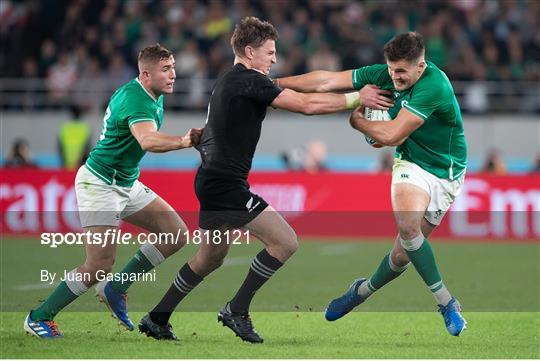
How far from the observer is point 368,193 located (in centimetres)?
1905

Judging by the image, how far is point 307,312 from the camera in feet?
35.2

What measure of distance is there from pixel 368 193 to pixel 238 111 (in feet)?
35.2

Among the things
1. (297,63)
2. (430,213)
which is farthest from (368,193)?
(430,213)

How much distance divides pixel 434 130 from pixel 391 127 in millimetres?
543

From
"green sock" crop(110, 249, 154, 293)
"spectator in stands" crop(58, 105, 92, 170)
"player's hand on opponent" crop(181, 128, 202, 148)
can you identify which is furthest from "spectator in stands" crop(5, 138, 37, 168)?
"player's hand on opponent" crop(181, 128, 202, 148)

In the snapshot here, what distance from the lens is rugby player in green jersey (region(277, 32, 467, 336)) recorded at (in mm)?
8711

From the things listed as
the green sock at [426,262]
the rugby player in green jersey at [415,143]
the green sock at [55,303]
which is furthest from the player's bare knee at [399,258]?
the green sock at [55,303]

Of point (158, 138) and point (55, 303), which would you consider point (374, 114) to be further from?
point (55, 303)

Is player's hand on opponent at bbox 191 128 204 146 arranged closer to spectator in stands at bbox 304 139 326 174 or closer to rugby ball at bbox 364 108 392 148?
rugby ball at bbox 364 108 392 148

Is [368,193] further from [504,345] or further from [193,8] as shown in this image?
[504,345]

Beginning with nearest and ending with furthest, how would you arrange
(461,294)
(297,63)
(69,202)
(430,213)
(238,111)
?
(238,111) → (430,213) → (461,294) → (69,202) → (297,63)

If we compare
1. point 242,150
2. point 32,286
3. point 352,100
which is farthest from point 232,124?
point 32,286

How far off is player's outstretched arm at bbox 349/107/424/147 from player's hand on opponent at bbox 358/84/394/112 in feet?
0.46

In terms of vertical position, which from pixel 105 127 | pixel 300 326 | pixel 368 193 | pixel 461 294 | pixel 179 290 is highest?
pixel 105 127
